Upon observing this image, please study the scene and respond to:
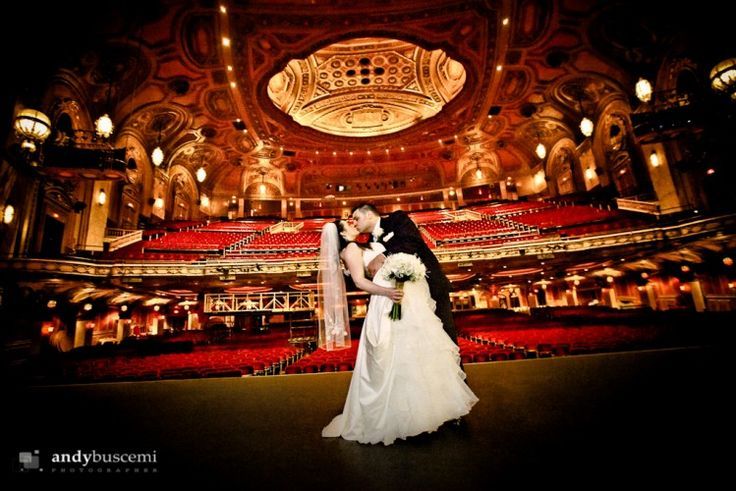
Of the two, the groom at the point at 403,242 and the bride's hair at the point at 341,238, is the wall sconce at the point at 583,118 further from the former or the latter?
the bride's hair at the point at 341,238

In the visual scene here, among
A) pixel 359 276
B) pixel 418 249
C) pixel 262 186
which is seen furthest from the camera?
pixel 262 186

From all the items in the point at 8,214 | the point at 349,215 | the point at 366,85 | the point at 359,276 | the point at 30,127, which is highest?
the point at 366,85

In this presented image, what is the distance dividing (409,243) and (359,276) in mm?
437

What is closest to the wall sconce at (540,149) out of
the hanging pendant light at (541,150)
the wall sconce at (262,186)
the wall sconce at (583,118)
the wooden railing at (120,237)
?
the hanging pendant light at (541,150)

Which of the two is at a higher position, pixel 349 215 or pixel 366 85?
pixel 366 85

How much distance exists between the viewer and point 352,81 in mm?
17266

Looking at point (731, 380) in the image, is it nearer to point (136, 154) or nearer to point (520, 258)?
point (520, 258)

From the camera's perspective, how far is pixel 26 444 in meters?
1.89

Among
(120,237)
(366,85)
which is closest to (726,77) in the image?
(366,85)

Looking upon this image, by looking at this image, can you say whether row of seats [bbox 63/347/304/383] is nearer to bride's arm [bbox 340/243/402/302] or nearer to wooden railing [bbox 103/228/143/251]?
bride's arm [bbox 340/243/402/302]

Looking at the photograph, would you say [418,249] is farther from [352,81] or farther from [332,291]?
[352,81]

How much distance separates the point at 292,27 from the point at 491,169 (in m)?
16.3

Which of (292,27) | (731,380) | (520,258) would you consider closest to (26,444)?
(731,380)

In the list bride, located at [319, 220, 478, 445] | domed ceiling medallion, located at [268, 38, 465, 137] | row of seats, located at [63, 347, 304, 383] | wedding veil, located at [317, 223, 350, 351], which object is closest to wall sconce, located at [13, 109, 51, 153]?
row of seats, located at [63, 347, 304, 383]
